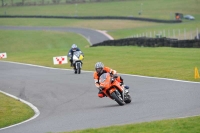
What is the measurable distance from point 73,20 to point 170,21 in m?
15.7

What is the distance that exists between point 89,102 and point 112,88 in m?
1.85

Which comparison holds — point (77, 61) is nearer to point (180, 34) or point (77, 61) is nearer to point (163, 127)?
point (163, 127)

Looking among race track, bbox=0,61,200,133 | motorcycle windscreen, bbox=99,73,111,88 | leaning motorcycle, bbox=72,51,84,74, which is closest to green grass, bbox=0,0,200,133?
race track, bbox=0,61,200,133

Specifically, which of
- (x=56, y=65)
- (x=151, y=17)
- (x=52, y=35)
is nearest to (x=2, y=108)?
(x=56, y=65)

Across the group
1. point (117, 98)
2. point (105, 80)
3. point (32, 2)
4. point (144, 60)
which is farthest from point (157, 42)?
point (32, 2)

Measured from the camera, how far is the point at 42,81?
26250 mm

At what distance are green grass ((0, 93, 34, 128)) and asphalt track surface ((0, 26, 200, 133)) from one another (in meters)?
0.44

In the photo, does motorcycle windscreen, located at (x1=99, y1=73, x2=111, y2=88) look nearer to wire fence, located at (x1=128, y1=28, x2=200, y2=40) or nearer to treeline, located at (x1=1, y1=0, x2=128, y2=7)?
wire fence, located at (x1=128, y1=28, x2=200, y2=40)

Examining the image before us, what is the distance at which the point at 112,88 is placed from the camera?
54.8 ft

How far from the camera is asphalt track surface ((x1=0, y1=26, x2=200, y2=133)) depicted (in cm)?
1362

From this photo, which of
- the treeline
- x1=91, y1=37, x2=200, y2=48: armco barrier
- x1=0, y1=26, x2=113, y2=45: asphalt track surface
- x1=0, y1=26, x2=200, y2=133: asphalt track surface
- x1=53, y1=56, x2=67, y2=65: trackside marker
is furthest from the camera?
the treeline

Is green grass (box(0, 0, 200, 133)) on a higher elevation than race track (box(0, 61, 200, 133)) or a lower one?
higher

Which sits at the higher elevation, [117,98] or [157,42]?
[157,42]

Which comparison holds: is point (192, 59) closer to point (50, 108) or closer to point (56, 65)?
point (56, 65)
